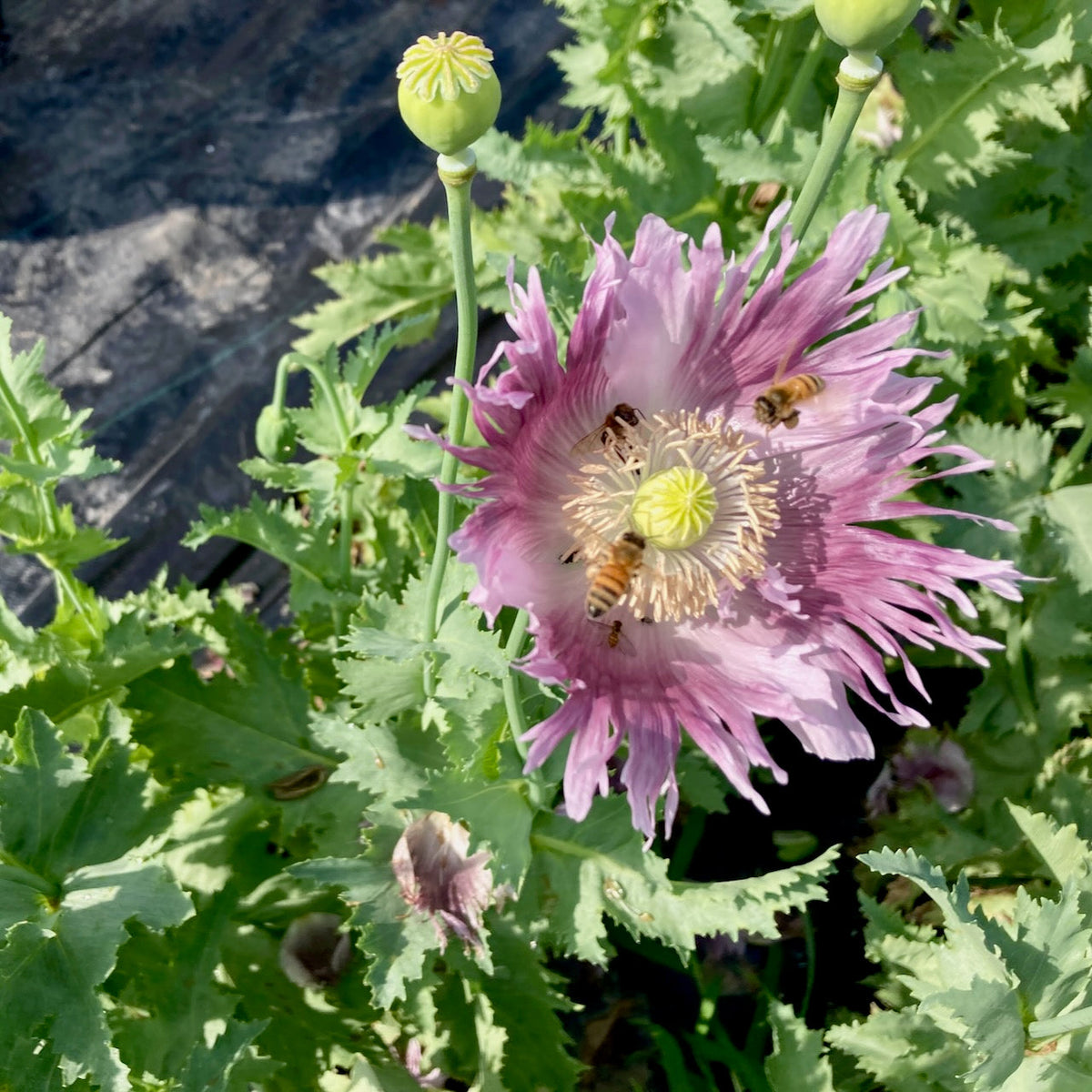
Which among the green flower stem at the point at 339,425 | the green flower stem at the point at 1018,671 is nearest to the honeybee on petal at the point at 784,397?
the green flower stem at the point at 339,425

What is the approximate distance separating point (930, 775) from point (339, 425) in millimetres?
1331

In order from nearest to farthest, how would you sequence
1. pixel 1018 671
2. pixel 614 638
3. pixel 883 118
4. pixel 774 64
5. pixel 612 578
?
pixel 612 578 < pixel 614 638 < pixel 774 64 < pixel 1018 671 < pixel 883 118

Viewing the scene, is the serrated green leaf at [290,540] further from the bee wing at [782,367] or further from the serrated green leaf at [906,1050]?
the serrated green leaf at [906,1050]

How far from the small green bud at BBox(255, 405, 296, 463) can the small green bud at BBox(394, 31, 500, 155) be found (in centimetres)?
71

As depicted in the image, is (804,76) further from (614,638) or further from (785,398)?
(614,638)

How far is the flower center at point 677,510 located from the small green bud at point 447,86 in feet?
1.63

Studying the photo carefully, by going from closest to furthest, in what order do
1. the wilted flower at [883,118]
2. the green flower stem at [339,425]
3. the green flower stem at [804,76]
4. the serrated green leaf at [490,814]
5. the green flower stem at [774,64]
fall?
the serrated green leaf at [490,814]
the green flower stem at [339,425]
the green flower stem at [804,76]
the green flower stem at [774,64]
the wilted flower at [883,118]

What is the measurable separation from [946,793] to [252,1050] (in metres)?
1.32

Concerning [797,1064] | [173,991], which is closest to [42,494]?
[173,991]

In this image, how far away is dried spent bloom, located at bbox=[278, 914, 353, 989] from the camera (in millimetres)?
1735

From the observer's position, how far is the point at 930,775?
2.14 metres

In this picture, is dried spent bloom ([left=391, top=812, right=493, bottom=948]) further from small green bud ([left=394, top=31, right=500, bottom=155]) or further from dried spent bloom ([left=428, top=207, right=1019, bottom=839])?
small green bud ([left=394, top=31, right=500, bottom=155])

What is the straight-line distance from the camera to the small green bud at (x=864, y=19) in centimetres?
95

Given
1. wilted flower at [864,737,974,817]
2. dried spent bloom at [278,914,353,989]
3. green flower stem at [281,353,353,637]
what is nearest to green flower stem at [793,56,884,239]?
green flower stem at [281,353,353,637]
